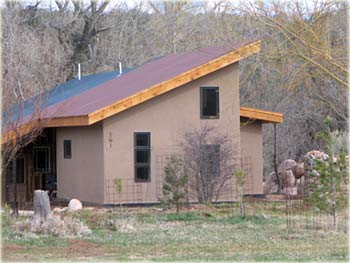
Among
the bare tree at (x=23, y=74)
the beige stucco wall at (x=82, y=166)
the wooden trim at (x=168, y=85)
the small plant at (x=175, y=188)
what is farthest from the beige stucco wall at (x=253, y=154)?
the bare tree at (x=23, y=74)

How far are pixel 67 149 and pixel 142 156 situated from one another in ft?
9.34

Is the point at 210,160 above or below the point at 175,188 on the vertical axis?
above

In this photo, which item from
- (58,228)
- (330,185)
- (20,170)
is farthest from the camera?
(20,170)

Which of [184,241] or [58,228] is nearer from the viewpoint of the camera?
[184,241]

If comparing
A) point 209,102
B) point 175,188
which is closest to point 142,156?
point 209,102

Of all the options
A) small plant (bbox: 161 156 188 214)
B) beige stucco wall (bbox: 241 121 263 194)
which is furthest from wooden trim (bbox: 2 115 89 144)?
beige stucco wall (bbox: 241 121 263 194)

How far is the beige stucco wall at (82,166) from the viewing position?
22.7 meters

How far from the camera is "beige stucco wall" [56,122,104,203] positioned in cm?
2269

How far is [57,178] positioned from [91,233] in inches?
388

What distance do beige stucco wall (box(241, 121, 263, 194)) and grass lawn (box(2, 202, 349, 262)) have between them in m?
6.15

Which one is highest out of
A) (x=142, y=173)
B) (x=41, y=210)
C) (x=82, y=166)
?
(x=82, y=166)

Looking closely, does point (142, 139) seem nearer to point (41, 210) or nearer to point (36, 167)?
point (36, 167)

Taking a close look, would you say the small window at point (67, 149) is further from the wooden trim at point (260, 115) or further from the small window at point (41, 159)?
the wooden trim at point (260, 115)

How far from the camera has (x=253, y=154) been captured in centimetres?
2542
